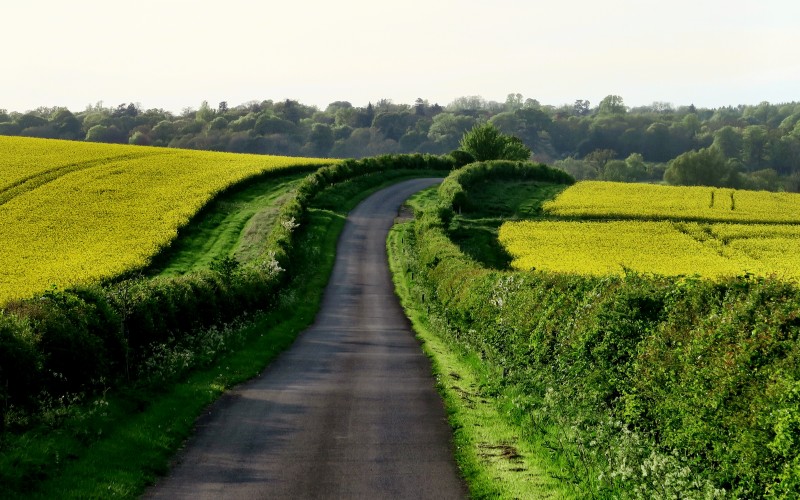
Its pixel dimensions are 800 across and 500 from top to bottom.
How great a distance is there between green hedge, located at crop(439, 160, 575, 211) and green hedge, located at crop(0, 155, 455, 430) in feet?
111

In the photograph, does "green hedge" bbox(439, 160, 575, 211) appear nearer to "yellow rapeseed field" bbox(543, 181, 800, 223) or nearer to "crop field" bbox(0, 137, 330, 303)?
"yellow rapeseed field" bbox(543, 181, 800, 223)

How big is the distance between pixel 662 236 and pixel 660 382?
143 feet

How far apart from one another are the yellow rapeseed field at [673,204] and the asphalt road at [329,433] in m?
38.5

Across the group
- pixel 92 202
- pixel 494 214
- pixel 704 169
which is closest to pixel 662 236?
pixel 494 214

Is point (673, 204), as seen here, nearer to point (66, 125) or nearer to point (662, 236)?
point (662, 236)

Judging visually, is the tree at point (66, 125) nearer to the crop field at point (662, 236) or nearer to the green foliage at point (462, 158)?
the green foliage at point (462, 158)

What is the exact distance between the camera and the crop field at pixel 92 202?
43.3 m

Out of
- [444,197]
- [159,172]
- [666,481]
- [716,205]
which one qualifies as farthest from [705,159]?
[666,481]

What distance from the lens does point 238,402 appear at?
20.2m

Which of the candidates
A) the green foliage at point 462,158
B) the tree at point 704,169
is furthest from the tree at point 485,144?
the tree at point 704,169


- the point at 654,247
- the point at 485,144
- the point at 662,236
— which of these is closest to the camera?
the point at 654,247

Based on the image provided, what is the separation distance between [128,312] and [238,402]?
4832 mm

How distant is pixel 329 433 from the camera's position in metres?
17.5

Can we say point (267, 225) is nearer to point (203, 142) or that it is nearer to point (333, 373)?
point (333, 373)
